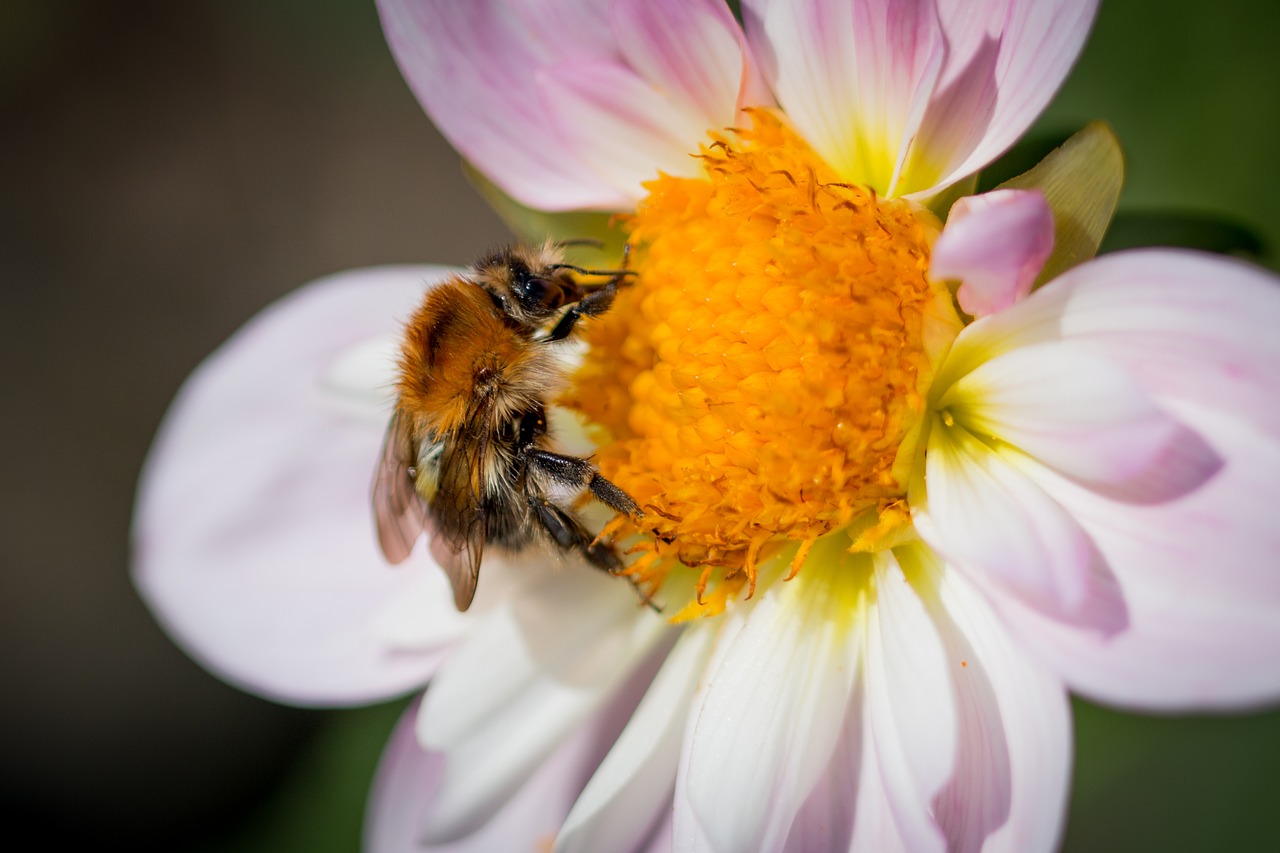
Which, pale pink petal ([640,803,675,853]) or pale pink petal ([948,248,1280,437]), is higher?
pale pink petal ([948,248,1280,437])

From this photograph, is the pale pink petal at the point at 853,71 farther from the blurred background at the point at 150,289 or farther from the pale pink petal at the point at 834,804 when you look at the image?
the blurred background at the point at 150,289

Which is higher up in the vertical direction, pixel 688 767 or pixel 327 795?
pixel 688 767

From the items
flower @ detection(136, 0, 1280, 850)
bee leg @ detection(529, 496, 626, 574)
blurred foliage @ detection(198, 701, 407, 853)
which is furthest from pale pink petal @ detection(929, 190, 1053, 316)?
blurred foliage @ detection(198, 701, 407, 853)

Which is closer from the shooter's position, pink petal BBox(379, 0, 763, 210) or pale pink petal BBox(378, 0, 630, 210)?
pink petal BBox(379, 0, 763, 210)

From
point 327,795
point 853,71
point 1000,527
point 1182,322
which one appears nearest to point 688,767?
point 1000,527

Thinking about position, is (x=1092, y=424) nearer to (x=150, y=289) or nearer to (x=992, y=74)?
(x=992, y=74)

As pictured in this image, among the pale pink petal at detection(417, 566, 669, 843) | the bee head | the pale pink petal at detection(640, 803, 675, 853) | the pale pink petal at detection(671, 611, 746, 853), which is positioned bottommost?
the pale pink petal at detection(640, 803, 675, 853)

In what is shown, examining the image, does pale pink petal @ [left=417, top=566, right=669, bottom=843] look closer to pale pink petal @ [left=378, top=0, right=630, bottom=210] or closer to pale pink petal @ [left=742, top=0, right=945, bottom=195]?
pale pink petal @ [left=378, top=0, right=630, bottom=210]
